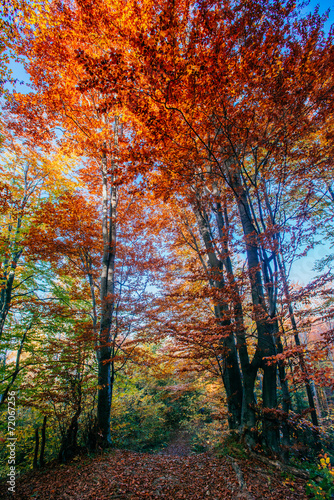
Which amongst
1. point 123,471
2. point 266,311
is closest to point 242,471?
point 123,471

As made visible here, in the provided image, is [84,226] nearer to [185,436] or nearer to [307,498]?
[307,498]

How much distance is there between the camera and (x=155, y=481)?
3.74 meters

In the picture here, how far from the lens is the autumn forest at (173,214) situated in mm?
3773

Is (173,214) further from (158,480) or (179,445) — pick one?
(179,445)

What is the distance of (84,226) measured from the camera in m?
7.54

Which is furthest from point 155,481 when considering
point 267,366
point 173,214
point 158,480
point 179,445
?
point 179,445

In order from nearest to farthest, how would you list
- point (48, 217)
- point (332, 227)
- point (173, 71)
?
point (173, 71), point (48, 217), point (332, 227)

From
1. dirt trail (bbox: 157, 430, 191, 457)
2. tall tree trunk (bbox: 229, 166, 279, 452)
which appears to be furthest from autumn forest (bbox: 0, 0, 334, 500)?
dirt trail (bbox: 157, 430, 191, 457)

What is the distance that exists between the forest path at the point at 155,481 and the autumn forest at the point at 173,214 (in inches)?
2.0

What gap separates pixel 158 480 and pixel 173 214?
26.3 feet

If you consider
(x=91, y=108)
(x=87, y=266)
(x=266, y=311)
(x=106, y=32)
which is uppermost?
(x=91, y=108)

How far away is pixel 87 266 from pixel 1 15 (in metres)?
7.50

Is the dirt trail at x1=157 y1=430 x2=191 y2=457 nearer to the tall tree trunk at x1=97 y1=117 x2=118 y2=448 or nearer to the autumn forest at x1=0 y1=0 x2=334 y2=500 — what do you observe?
the autumn forest at x1=0 y1=0 x2=334 y2=500

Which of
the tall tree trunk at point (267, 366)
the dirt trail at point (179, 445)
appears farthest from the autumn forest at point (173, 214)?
the dirt trail at point (179, 445)
